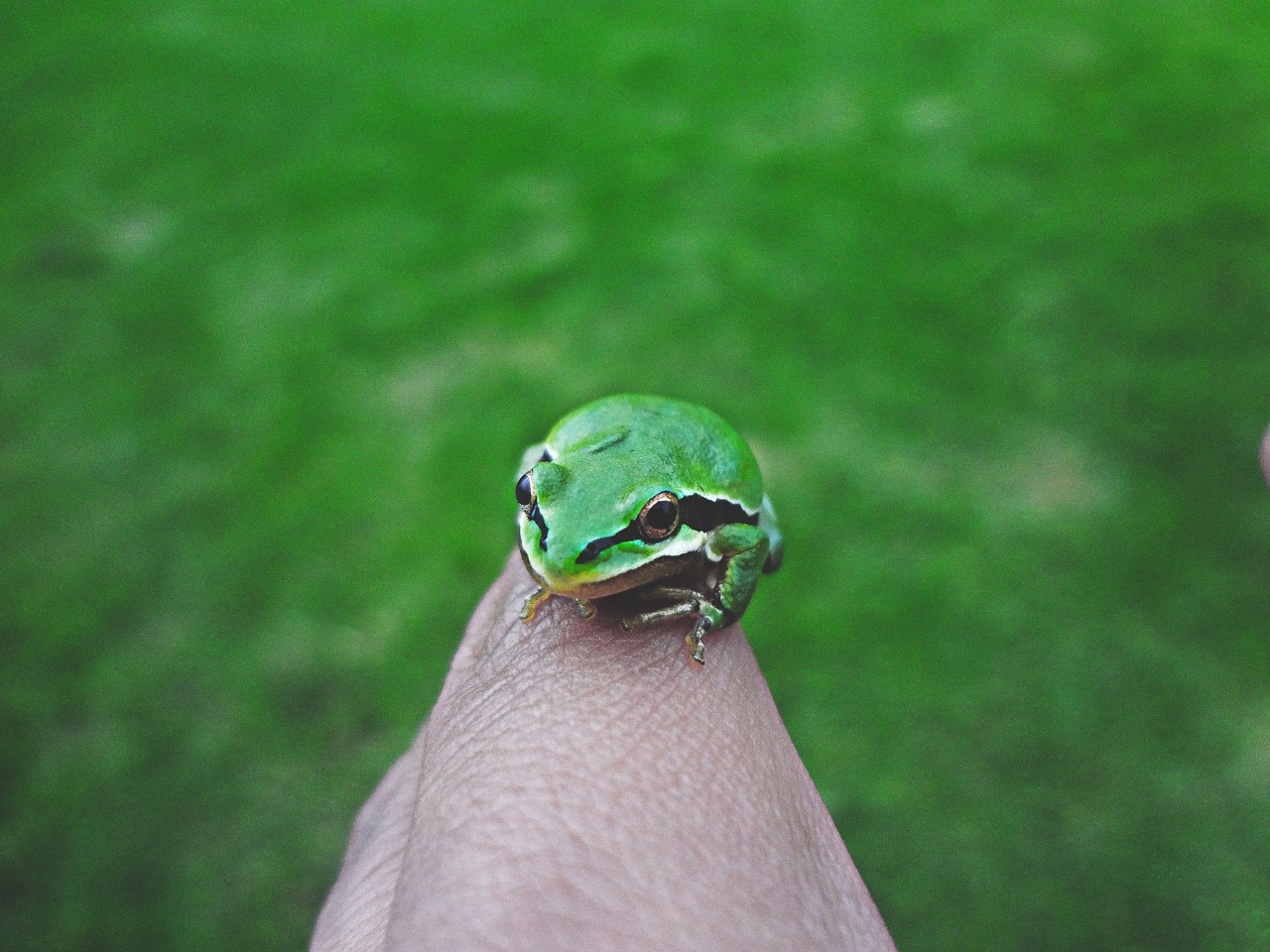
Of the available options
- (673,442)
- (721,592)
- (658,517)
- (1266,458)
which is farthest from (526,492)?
(1266,458)

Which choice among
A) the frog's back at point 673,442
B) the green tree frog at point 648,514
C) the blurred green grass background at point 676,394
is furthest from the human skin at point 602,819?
the blurred green grass background at point 676,394

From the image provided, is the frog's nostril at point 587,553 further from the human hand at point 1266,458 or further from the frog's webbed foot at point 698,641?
the human hand at point 1266,458

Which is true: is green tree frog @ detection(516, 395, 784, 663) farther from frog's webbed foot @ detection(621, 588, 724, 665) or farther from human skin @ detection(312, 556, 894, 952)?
human skin @ detection(312, 556, 894, 952)

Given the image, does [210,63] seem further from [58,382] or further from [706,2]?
[706,2]

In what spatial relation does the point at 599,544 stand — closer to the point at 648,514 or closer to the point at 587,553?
the point at 587,553

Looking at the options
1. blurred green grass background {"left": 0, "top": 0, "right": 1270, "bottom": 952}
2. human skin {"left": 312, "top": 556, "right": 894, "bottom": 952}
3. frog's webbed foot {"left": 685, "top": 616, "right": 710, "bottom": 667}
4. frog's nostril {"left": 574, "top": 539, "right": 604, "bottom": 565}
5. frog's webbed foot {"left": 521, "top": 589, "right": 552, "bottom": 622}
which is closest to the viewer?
human skin {"left": 312, "top": 556, "right": 894, "bottom": 952}

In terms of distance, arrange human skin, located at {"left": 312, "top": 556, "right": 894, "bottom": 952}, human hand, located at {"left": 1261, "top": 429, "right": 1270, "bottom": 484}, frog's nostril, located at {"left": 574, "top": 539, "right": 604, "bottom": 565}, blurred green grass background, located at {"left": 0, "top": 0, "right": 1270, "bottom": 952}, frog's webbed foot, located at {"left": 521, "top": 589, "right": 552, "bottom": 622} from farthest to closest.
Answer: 1. blurred green grass background, located at {"left": 0, "top": 0, "right": 1270, "bottom": 952}
2. frog's webbed foot, located at {"left": 521, "top": 589, "right": 552, "bottom": 622}
3. frog's nostril, located at {"left": 574, "top": 539, "right": 604, "bottom": 565}
4. human hand, located at {"left": 1261, "top": 429, "right": 1270, "bottom": 484}
5. human skin, located at {"left": 312, "top": 556, "right": 894, "bottom": 952}

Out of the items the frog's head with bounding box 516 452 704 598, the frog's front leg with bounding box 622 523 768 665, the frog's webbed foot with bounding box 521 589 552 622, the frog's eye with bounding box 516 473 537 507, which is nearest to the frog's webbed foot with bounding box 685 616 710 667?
the frog's front leg with bounding box 622 523 768 665
